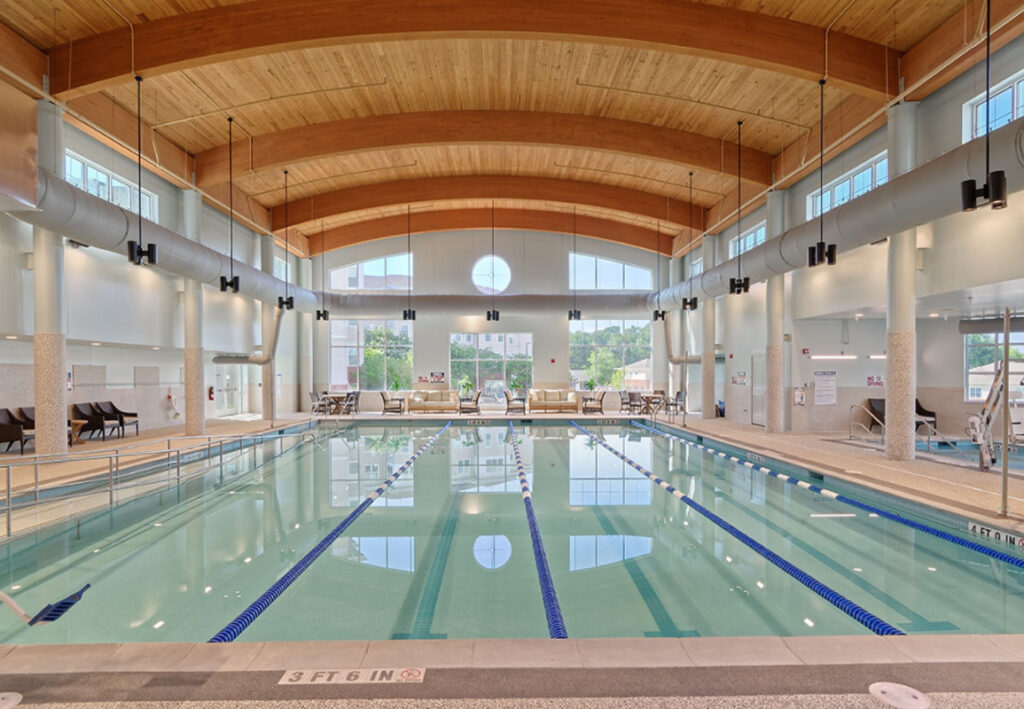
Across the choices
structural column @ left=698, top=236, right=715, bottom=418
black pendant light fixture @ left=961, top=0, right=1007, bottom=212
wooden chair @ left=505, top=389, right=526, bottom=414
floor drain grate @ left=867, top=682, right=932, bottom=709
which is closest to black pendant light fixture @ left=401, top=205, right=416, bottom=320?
wooden chair @ left=505, top=389, right=526, bottom=414

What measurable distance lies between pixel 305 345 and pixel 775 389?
14.2 m

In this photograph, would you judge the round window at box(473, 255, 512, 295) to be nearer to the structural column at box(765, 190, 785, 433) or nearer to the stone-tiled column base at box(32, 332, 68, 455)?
the structural column at box(765, 190, 785, 433)

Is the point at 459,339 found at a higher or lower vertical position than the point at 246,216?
lower

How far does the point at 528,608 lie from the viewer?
13.0ft

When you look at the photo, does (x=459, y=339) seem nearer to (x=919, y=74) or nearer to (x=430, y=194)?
(x=430, y=194)

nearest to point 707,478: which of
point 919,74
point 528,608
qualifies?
point 528,608

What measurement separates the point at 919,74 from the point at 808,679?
26.6 feet

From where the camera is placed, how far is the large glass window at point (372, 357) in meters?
19.8

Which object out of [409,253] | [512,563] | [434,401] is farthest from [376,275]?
[512,563]

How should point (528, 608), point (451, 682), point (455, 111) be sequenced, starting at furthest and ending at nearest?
1. point (455, 111)
2. point (528, 608)
3. point (451, 682)

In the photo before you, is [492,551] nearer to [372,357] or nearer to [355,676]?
[355,676]

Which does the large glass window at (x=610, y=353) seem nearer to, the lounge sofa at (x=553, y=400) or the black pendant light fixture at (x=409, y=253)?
the lounge sofa at (x=553, y=400)

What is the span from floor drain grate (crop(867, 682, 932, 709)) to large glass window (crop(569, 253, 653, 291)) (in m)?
17.4

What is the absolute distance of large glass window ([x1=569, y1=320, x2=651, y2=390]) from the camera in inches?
787
